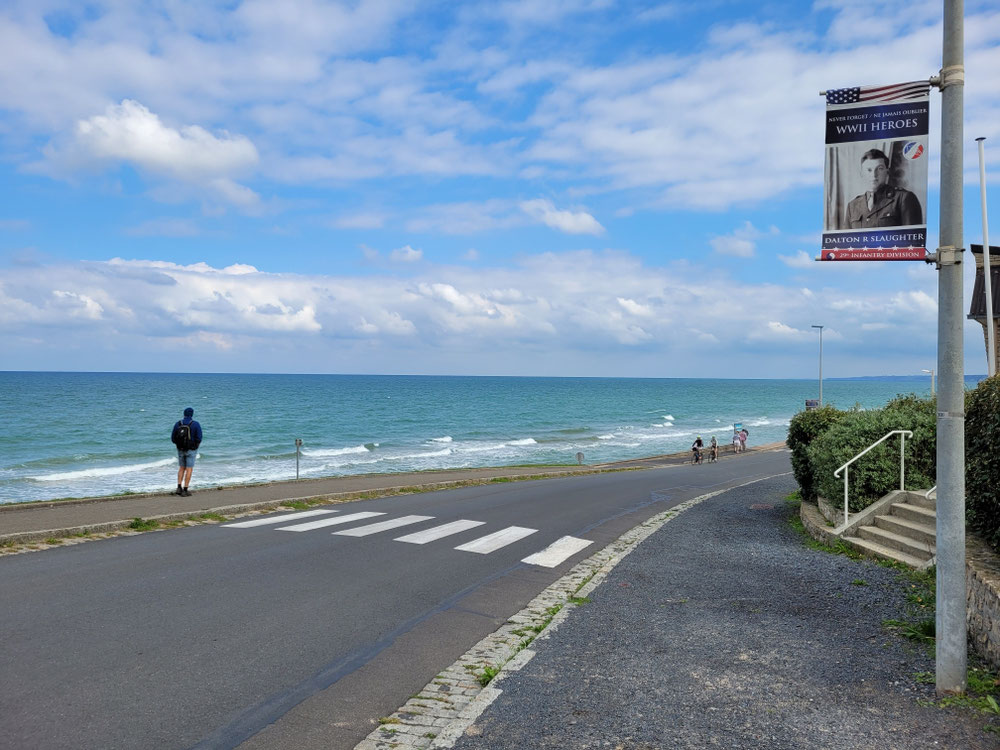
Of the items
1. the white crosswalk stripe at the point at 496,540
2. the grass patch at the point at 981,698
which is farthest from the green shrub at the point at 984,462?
the white crosswalk stripe at the point at 496,540

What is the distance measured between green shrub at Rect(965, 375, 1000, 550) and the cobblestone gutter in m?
4.18

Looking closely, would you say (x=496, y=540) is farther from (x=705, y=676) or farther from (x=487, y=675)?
(x=705, y=676)

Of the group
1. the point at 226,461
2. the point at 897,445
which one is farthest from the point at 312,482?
the point at 226,461

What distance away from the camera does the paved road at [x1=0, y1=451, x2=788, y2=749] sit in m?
5.04

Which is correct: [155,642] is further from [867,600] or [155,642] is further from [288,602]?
[867,600]

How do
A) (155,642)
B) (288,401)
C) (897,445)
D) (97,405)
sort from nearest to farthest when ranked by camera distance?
1. (155,642)
2. (897,445)
3. (97,405)
4. (288,401)

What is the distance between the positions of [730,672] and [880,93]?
14.9 ft

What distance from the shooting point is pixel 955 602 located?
5.30m

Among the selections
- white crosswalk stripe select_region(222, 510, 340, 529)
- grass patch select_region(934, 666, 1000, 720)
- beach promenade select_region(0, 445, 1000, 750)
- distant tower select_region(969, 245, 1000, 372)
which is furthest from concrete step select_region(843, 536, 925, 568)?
distant tower select_region(969, 245, 1000, 372)

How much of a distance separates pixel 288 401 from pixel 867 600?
395 feet

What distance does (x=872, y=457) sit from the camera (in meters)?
12.3

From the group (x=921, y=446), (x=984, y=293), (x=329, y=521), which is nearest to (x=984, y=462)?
(x=921, y=446)

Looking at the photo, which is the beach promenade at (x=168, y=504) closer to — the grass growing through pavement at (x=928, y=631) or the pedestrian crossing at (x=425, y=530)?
the pedestrian crossing at (x=425, y=530)

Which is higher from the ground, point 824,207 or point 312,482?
point 824,207
